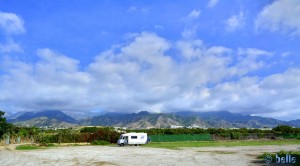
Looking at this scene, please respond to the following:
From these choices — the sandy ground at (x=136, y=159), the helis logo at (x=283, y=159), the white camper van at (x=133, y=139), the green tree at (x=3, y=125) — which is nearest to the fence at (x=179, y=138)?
the white camper van at (x=133, y=139)

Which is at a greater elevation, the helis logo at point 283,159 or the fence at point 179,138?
the fence at point 179,138

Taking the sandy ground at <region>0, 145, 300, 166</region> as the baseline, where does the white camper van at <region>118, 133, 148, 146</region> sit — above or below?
above

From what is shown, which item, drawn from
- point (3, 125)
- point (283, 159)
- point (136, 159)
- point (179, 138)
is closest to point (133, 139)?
point (179, 138)

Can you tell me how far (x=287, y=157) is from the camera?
26.5 meters

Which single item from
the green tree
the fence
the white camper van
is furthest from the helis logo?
the fence

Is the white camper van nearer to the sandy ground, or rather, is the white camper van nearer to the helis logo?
the sandy ground

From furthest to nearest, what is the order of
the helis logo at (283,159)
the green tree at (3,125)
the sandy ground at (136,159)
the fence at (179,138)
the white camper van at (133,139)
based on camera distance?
1. the fence at (179,138)
2. the white camper van at (133,139)
3. the green tree at (3,125)
4. the sandy ground at (136,159)
5. the helis logo at (283,159)

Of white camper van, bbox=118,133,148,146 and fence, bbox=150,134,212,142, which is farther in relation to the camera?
fence, bbox=150,134,212,142

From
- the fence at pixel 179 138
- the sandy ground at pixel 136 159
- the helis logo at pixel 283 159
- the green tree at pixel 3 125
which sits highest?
the green tree at pixel 3 125

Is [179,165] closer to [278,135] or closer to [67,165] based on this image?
[67,165]

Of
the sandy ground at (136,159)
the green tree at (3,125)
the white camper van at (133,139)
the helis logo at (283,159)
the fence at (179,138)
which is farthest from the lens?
the fence at (179,138)

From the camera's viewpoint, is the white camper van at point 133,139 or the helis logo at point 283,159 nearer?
the helis logo at point 283,159

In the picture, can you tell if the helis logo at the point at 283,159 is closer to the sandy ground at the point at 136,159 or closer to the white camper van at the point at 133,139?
the sandy ground at the point at 136,159

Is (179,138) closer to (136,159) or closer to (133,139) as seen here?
(133,139)
